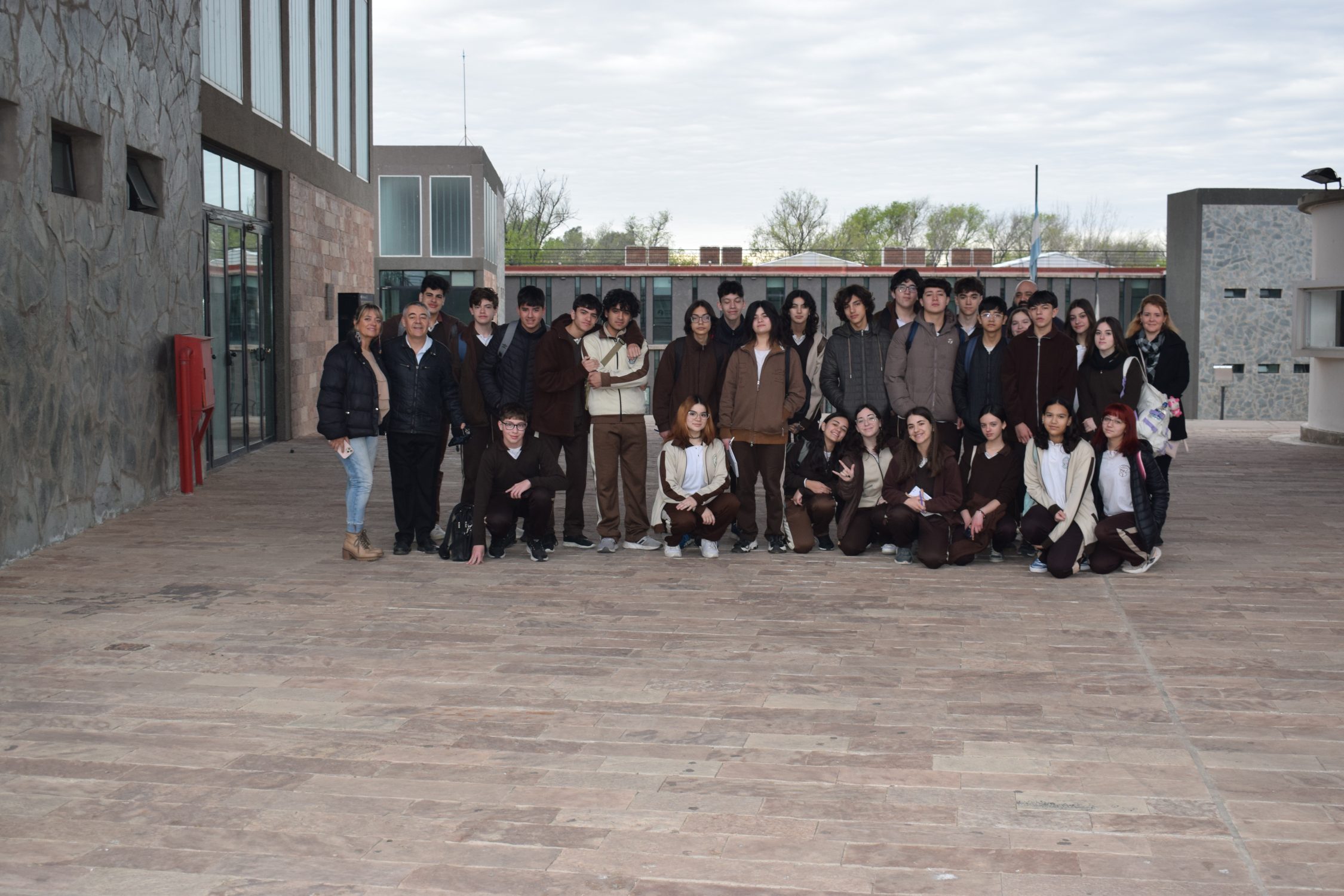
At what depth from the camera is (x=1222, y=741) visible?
15.0 ft

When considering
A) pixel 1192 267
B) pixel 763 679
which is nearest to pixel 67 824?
pixel 763 679

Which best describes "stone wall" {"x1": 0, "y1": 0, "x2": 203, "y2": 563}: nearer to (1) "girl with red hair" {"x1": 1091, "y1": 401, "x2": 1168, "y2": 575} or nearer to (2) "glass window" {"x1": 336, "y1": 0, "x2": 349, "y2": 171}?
(1) "girl with red hair" {"x1": 1091, "y1": 401, "x2": 1168, "y2": 575}

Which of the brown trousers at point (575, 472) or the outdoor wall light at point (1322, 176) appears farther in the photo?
the outdoor wall light at point (1322, 176)

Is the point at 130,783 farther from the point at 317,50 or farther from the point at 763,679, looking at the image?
the point at 317,50

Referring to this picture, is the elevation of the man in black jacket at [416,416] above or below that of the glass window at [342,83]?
below

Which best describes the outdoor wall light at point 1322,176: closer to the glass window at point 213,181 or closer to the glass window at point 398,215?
the glass window at point 213,181

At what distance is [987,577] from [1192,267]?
37.2 meters

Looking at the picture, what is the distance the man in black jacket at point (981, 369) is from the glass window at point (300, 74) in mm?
10539

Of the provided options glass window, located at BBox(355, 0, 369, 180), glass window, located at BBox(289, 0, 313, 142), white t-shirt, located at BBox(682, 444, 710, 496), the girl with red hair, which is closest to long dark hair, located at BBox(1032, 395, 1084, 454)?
the girl with red hair

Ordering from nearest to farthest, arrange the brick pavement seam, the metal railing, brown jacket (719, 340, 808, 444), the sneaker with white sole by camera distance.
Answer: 1. the brick pavement seam
2. the sneaker with white sole
3. brown jacket (719, 340, 808, 444)
4. the metal railing

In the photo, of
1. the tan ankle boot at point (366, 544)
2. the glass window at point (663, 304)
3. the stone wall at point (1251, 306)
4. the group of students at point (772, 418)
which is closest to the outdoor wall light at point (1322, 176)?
the group of students at point (772, 418)

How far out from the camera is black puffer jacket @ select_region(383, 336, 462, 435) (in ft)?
27.4

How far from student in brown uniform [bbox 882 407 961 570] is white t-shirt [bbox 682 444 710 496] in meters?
1.12

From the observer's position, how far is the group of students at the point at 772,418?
8.09 meters
